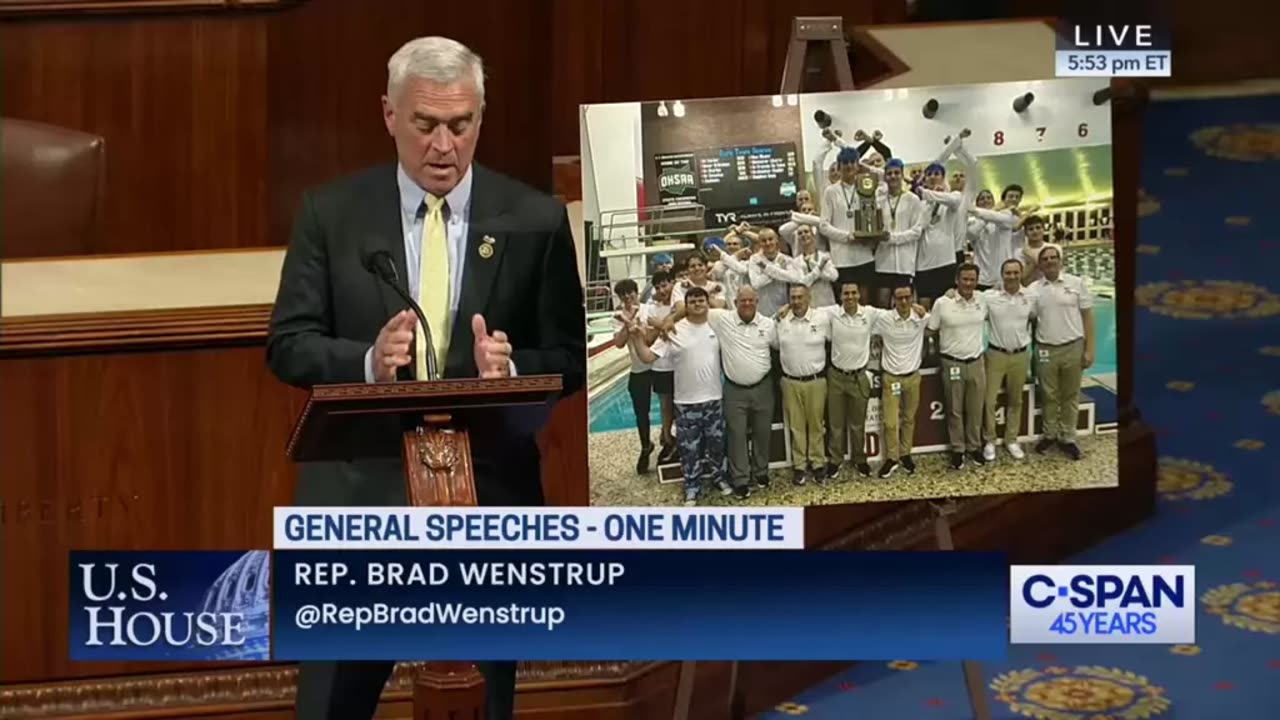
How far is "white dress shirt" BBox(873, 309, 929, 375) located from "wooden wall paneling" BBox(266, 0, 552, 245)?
538 mm

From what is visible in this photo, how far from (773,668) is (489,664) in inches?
24.8

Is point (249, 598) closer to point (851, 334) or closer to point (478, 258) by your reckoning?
point (478, 258)

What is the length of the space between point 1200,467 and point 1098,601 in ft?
1.81

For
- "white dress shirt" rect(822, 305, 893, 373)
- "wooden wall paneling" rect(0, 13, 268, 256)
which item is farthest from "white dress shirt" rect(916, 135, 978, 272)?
"wooden wall paneling" rect(0, 13, 268, 256)

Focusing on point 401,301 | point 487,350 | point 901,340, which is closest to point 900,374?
point 901,340

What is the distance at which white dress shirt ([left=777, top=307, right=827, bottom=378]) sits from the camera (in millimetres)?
3463

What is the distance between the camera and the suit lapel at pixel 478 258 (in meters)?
3.45

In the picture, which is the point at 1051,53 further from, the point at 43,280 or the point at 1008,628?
the point at 43,280

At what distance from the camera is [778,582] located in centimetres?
351

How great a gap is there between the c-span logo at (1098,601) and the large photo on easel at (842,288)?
16 cm

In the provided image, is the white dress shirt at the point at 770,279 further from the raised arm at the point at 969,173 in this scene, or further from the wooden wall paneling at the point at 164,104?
the wooden wall paneling at the point at 164,104

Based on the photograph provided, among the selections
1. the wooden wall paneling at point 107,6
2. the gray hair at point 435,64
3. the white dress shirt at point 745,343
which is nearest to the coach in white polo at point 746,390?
the white dress shirt at point 745,343

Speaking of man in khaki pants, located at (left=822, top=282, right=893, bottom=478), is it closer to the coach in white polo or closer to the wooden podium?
the coach in white polo

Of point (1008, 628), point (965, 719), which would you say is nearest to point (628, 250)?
point (1008, 628)
